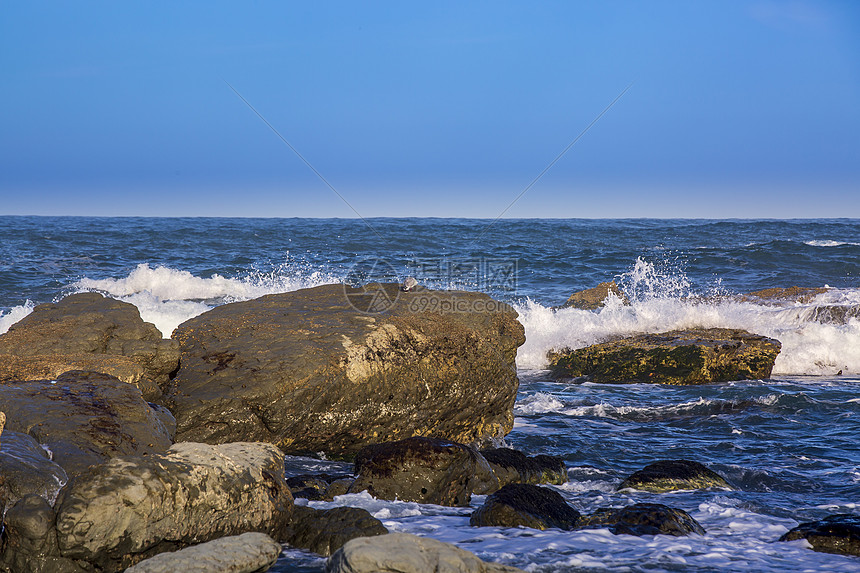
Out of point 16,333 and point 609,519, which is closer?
point 609,519

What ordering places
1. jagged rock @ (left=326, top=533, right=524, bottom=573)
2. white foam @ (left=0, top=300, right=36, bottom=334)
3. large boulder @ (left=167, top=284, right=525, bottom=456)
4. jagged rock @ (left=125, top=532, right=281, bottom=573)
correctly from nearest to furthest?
jagged rock @ (left=326, top=533, right=524, bottom=573) < jagged rock @ (left=125, top=532, right=281, bottom=573) < large boulder @ (left=167, top=284, right=525, bottom=456) < white foam @ (left=0, top=300, right=36, bottom=334)

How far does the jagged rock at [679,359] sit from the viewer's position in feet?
32.7

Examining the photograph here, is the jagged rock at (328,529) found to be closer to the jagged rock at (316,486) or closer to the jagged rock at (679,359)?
the jagged rock at (316,486)

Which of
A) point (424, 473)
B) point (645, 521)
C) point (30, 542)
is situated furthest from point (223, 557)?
point (645, 521)

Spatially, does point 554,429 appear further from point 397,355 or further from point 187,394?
point 187,394

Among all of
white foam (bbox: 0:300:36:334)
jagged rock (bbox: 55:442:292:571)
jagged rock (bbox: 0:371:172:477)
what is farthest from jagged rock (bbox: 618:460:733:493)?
white foam (bbox: 0:300:36:334)

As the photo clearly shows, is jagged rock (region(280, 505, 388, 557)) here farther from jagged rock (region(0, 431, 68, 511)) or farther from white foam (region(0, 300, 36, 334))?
white foam (region(0, 300, 36, 334))

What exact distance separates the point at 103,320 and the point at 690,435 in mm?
6284

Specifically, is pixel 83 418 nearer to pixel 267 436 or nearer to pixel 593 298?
pixel 267 436

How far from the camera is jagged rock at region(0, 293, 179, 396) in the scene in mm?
5771

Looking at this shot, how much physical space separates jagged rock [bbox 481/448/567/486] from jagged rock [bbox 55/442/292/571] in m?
2.10

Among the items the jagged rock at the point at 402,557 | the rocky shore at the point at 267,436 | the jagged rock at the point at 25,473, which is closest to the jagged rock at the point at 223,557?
the rocky shore at the point at 267,436

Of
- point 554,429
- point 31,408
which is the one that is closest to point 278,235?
point 554,429

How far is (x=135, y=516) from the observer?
143 inches
